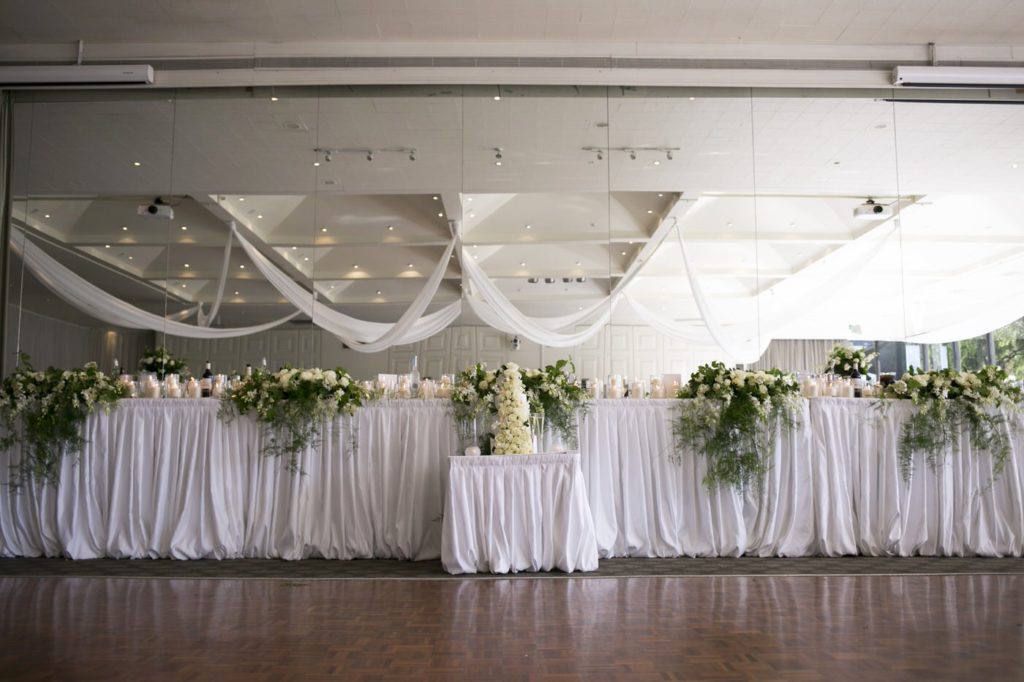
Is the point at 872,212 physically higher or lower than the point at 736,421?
higher

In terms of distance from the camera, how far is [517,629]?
4.62 meters

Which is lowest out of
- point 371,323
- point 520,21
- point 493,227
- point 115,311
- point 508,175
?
point 371,323

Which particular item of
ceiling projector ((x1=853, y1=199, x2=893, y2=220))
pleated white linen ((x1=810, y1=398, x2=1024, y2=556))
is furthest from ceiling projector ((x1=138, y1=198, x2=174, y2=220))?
ceiling projector ((x1=853, y1=199, x2=893, y2=220))

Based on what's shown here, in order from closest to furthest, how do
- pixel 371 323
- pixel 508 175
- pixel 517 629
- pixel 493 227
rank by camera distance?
pixel 517 629, pixel 371 323, pixel 493 227, pixel 508 175

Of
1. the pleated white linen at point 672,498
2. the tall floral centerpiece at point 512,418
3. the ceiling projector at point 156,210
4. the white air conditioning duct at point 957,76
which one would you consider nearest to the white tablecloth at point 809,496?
the pleated white linen at point 672,498

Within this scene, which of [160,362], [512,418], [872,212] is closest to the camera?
[512,418]

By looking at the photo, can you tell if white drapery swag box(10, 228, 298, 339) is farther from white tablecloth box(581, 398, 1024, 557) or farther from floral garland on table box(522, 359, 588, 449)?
white tablecloth box(581, 398, 1024, 557)

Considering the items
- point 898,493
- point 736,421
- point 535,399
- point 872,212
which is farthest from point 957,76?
point 535,399

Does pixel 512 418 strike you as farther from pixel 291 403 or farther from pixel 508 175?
pixel 508 175

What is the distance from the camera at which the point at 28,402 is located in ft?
25.1

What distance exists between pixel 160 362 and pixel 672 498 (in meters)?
5.81

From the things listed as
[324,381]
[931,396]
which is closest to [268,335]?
[324,381]

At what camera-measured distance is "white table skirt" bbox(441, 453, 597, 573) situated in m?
6.44

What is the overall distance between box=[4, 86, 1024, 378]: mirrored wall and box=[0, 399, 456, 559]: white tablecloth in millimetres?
1454
